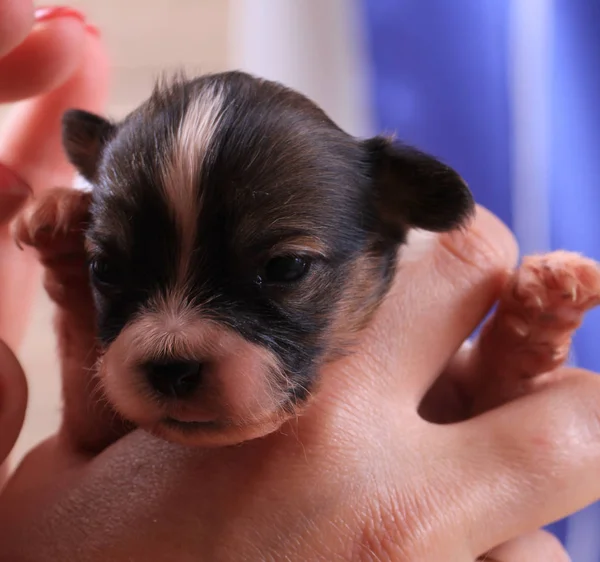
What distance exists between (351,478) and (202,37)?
2.31 meters

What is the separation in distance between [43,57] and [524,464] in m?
1.11

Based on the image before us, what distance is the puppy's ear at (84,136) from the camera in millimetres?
1367

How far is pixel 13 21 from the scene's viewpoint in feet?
3.04

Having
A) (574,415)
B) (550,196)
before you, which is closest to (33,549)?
(574,415)

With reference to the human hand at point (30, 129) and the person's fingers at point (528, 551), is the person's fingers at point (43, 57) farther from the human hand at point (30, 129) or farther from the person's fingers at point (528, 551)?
the person's fingers at point (528, 551)

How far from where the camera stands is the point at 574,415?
1236 mm

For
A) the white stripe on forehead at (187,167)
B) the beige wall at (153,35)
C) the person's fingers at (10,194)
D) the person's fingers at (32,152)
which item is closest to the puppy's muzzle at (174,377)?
the white stripe on forehead at (187,167)

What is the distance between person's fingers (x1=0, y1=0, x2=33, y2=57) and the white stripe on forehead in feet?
0.79

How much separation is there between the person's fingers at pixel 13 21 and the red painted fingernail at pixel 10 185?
1.36ft

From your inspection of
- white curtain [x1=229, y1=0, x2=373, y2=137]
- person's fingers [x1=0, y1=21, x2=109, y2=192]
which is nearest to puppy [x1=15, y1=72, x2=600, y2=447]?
person's fingers [x1=0, y1=21, x2=109, y2=192]

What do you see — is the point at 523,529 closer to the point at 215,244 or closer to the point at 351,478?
the point at 351,478

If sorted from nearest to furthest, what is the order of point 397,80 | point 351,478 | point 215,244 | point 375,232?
1. point 215,244
2. point 351,478
3. point 375,232
4. point 397,80

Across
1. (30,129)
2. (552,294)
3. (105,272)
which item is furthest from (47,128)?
(552,294)

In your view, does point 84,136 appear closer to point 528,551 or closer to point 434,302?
point 434,302
